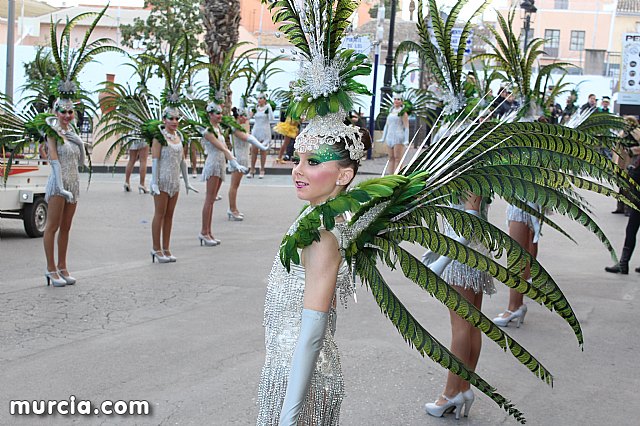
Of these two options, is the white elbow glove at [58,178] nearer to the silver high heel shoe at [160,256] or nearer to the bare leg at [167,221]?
the bare leg at [167,221]

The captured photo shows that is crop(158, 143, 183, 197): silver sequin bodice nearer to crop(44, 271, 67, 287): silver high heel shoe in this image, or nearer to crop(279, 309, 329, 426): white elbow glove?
crop(44, 271, 67, 287): silver high heel shoe

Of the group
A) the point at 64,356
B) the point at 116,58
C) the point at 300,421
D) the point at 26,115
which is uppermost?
the point at 116,58

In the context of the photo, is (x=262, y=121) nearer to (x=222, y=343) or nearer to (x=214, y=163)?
(x=214, y=163)

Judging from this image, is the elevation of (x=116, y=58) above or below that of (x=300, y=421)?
above

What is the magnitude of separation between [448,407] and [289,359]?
8.26 feet

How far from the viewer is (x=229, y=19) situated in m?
21.1

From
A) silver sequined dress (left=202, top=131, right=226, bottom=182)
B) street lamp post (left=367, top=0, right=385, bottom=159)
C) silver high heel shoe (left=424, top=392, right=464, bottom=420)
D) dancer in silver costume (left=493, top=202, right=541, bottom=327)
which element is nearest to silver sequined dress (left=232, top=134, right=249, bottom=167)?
silver sequined dress (left=202, top=131, right=226, bottom=182)

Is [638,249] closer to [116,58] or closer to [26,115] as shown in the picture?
[26,115]

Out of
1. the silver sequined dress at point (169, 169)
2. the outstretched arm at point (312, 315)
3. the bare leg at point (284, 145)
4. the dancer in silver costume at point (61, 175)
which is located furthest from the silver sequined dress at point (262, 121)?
the outstretched arm at point (312, 315)

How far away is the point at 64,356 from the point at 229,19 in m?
15.7

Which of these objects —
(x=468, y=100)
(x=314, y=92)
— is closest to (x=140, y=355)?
(x=468, y=100)

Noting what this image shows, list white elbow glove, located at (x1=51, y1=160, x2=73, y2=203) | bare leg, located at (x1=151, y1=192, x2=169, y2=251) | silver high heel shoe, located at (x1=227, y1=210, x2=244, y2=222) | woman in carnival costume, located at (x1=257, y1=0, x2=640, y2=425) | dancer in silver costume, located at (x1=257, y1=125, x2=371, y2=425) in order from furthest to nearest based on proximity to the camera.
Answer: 1. silver high heel shoe, located at (x1=227, y1=210, x2=244, y2=222)
2. bare leg, located at (x1=151, y1=192, x2=169, y2=251)
3. white elbow glove, located at (x1=51, y1=160, x2=73, y2=203)
4. dancer in silver costume, located at (x1=257, y1=125, x2=371, y2=425)
5. woman in carnival costume, located at (x1=257, y1=0, x2=640, y2=425)

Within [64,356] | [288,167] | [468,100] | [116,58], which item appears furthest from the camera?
[116,58]

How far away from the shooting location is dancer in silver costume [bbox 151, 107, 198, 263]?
1012 cm
